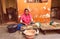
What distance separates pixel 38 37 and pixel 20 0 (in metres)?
1.63

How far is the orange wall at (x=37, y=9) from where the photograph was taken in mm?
4602

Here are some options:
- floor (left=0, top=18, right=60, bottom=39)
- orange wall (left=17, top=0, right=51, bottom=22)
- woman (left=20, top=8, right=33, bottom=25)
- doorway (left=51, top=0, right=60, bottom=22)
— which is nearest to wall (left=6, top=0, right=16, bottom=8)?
orange wall (left=17, top=0, right=51, bottom=22)

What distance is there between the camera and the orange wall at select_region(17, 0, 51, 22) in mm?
4602

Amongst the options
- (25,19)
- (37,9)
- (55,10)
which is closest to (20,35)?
(25,19)

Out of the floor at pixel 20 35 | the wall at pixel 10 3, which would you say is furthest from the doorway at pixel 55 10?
the floor at pixel 20 35

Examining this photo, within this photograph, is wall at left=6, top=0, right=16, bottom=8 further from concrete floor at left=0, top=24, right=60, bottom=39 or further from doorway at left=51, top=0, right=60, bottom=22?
concrete floor at left=0, top=24, right=60, bottom=39

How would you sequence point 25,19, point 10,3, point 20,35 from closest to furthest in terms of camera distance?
point 20,35, point 25,19, point 10,3

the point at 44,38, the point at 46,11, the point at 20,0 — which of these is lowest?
the point at 44,38

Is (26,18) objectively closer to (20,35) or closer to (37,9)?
(20,35)

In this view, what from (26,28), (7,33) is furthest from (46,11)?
(7,33)

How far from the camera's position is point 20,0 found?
453cm

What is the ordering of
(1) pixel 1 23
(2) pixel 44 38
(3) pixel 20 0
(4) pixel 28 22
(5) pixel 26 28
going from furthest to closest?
(1) pixel 1 23 < (3) pixel 20 0 < (4) pixel 28 22 < (5) pixel 26 28 < (2) pixel 44 38

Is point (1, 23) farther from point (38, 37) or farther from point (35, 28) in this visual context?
point (38, 37)

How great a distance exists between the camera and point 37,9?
4.70 m
